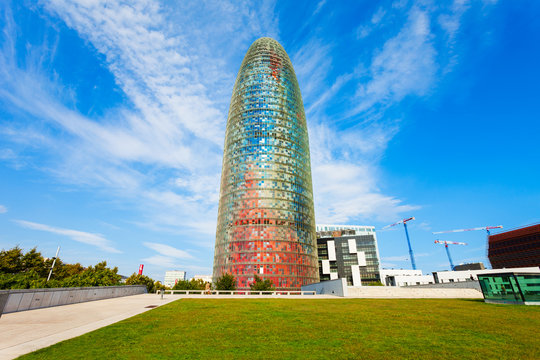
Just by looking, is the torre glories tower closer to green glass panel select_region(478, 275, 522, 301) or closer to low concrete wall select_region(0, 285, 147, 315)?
low concrete wall select_region(0, 285, 147, 315)

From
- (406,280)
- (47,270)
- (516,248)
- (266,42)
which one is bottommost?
(406,280)

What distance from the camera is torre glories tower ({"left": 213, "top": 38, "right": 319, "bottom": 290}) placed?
254 feet

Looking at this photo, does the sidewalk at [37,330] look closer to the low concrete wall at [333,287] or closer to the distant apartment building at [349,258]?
the low concrete wall at [333,287]

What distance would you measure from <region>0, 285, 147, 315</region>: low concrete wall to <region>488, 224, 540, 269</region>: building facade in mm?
144672

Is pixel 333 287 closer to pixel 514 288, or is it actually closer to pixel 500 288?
pixel 500 288

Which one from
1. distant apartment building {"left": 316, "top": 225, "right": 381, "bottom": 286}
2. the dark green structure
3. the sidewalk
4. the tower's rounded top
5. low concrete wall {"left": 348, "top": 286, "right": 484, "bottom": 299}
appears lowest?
the sidewalk

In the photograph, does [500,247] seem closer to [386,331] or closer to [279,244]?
[279,244]

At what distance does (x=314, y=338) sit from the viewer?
1056cm

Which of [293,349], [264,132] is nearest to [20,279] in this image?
[293,349]

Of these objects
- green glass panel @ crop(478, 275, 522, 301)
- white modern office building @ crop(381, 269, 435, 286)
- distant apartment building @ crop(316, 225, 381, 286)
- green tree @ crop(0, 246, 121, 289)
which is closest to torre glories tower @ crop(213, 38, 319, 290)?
distant apartment building @ crop(316, 225, 381, 286)

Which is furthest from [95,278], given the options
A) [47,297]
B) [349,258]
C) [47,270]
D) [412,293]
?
[349,258]

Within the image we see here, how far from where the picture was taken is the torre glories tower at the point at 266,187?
254ft

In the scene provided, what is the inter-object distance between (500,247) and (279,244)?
11238cm

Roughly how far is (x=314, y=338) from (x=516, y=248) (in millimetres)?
145456
